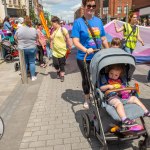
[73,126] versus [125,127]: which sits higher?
[125,127]

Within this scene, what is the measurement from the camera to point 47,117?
4.98 metres

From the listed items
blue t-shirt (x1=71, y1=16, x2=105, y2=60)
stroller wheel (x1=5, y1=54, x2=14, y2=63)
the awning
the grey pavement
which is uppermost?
blue t-shirt (x1=71, y1=16, x2=105, y2=60)

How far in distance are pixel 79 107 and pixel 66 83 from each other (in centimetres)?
231

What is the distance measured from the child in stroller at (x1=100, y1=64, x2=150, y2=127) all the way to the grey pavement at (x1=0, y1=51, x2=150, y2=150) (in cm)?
73

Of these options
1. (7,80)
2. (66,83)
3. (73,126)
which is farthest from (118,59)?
(7,80)

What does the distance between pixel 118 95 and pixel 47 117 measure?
1977 mm

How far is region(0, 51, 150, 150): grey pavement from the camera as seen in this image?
3.89 m

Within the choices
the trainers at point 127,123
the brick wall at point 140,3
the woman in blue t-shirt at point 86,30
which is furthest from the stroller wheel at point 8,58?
the brick wall at point 140,3

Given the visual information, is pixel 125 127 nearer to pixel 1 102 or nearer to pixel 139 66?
pixel 1 102

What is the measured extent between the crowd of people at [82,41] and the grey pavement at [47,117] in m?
0.53

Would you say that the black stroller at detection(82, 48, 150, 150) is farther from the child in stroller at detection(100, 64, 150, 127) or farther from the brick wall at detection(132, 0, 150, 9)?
the brick wall at detection(132, 0, 150, 9)

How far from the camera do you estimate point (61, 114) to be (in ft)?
16.7

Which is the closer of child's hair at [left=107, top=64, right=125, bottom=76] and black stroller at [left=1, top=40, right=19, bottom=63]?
child's hair at [left=107, top=64, right=125, bottom=76]

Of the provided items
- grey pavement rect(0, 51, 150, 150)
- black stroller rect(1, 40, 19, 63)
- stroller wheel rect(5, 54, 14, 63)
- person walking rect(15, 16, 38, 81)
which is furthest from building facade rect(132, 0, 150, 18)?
grey pavement rect(0, 51, 150, 150)
